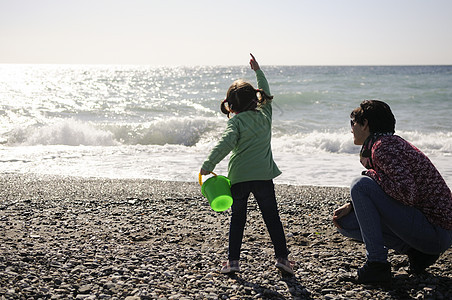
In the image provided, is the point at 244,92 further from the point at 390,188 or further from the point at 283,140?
the point at 283,140

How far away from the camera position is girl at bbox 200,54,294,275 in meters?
3.31

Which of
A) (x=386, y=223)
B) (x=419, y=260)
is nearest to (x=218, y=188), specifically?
(x=386, y=223)

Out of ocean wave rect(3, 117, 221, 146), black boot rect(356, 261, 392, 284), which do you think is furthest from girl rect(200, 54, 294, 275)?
ocean wave rect(3, 117, 221, 146)

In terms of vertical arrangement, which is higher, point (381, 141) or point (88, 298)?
point (381, 141)

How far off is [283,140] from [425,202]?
11367 millimetres

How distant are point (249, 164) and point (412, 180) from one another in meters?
1.16

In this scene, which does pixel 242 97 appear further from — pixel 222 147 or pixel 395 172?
pixel 395 172

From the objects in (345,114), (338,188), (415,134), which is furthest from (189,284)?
(345,114)

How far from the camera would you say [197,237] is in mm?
4520

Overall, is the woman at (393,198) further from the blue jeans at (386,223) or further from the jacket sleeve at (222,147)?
the jacket sleeve at (222,147)

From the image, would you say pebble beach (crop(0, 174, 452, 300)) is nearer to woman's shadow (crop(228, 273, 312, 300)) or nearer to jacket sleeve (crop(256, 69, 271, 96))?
woman's shadow (crop(228, 273, 312, 300))

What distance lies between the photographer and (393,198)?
2951 millimetres

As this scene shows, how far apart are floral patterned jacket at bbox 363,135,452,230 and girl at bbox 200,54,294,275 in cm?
84

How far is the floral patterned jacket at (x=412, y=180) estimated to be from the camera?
9.23 ft
